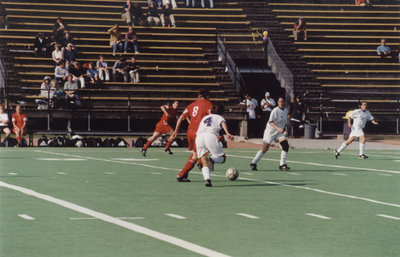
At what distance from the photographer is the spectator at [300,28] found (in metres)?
44.1

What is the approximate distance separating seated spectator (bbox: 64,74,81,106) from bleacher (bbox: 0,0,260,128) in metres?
0.42

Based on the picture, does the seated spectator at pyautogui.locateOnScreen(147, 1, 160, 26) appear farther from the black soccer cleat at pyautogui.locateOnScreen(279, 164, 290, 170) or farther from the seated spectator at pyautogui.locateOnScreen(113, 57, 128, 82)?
the black soccer cleat at pyautogui.locateOnScreen(279, 164, 290, 170)

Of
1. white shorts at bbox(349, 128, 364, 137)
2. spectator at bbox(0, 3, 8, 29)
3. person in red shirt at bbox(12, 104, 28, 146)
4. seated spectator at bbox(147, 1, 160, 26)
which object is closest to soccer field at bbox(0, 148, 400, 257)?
white shorts at bbox(349, 128, 364, 137)

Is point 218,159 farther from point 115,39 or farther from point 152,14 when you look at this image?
point 152,14

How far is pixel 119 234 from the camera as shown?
440 inches

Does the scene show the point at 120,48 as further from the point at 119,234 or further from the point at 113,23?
the point at 119,234

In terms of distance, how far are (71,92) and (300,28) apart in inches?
489

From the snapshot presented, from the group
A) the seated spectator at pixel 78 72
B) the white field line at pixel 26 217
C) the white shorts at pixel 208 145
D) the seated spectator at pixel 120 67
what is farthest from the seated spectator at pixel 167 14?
the white field line at pixel 26 217

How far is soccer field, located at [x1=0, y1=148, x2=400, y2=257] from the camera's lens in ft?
34.2

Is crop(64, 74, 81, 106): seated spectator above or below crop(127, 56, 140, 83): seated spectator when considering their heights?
below

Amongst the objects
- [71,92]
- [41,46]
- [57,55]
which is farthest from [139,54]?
[71,92]

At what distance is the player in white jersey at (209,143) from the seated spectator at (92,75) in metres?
21.1

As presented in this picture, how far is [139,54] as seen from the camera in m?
41.5

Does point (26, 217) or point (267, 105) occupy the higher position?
point (267, 105)
